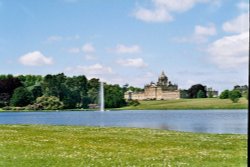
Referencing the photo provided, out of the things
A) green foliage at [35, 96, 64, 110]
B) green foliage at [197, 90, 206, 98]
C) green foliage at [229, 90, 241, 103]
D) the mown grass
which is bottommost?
the mown grass

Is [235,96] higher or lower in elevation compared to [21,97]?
higher

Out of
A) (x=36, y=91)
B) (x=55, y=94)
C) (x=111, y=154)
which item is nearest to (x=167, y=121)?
(x=111, y=154)

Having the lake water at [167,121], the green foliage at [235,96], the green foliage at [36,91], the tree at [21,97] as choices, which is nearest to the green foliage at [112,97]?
the green foliage at [36,91]

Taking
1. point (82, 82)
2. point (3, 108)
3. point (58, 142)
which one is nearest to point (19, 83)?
point (3, 108)

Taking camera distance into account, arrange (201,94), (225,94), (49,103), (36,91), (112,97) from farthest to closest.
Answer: (201,94) < (225,94) < (112,97) < (36,91) < (49,103)

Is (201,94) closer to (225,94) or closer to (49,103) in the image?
(225,94)

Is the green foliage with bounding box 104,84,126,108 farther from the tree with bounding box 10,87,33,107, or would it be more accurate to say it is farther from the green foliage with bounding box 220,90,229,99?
the green foliage with bounding box 220,90,229,99

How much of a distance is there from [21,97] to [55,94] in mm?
10730

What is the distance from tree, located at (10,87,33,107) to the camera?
435 feet

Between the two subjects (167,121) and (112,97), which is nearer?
(167,121)

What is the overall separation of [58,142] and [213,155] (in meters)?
7.09

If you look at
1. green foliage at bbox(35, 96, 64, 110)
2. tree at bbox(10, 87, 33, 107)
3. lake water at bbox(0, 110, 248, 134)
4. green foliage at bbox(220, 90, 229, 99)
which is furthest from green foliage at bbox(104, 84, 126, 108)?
lake water at bbox(0, 110, 248, 134)

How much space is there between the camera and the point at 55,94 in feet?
437

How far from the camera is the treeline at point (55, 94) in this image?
13000cm
